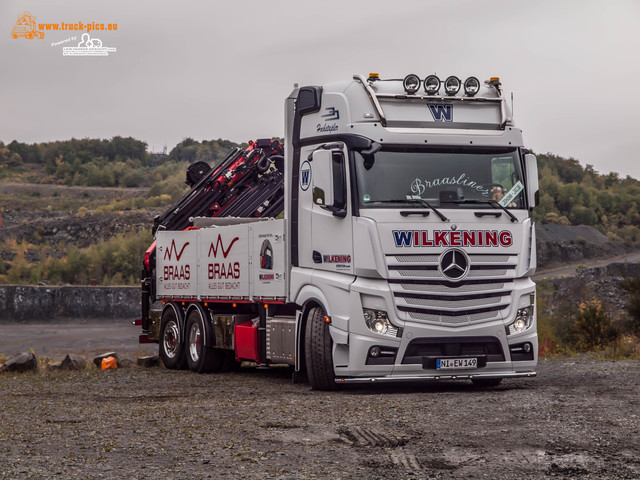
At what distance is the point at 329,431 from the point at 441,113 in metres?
5.30

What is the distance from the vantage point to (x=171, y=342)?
1873 cm

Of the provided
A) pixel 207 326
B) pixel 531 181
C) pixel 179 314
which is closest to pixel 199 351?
pixel 207 326

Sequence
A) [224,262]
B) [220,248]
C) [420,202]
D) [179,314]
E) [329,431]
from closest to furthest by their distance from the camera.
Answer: [329,431], [420,202], [224,262], [220,248], [179,314]

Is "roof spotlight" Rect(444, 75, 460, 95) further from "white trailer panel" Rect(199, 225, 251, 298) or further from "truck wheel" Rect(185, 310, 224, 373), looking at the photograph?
"truck wheel" Rect(185, 310, 224, 373)

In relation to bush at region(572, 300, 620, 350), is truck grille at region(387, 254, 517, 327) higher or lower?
higher

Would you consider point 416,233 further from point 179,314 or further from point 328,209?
point 179,314

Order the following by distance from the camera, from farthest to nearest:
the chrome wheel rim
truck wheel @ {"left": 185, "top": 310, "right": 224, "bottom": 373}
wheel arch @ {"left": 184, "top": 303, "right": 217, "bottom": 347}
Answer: the chrome wheel rim, truck wheel @ {"left": 185, "top": 310, "right": 224, "bottom": 373}, wheel arch @ {"left": 184, "top": 303, "right": 217, "bottom": 347}

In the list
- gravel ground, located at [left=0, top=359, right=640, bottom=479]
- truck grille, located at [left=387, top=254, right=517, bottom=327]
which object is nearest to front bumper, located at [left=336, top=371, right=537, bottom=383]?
gravel ground, located at [left=0, top=359, right=640, bottom=479]

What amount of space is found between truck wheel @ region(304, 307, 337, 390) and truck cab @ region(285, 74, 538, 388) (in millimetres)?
25

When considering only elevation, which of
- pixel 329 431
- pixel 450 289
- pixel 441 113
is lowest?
pixel 329 431

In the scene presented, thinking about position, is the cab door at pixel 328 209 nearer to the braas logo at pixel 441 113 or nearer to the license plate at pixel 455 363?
the braas logo at pixel 441 113

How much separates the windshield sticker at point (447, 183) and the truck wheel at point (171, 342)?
7.08 m

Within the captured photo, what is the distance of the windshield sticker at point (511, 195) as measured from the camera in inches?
510

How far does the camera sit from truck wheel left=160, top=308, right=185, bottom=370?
18203 mm
